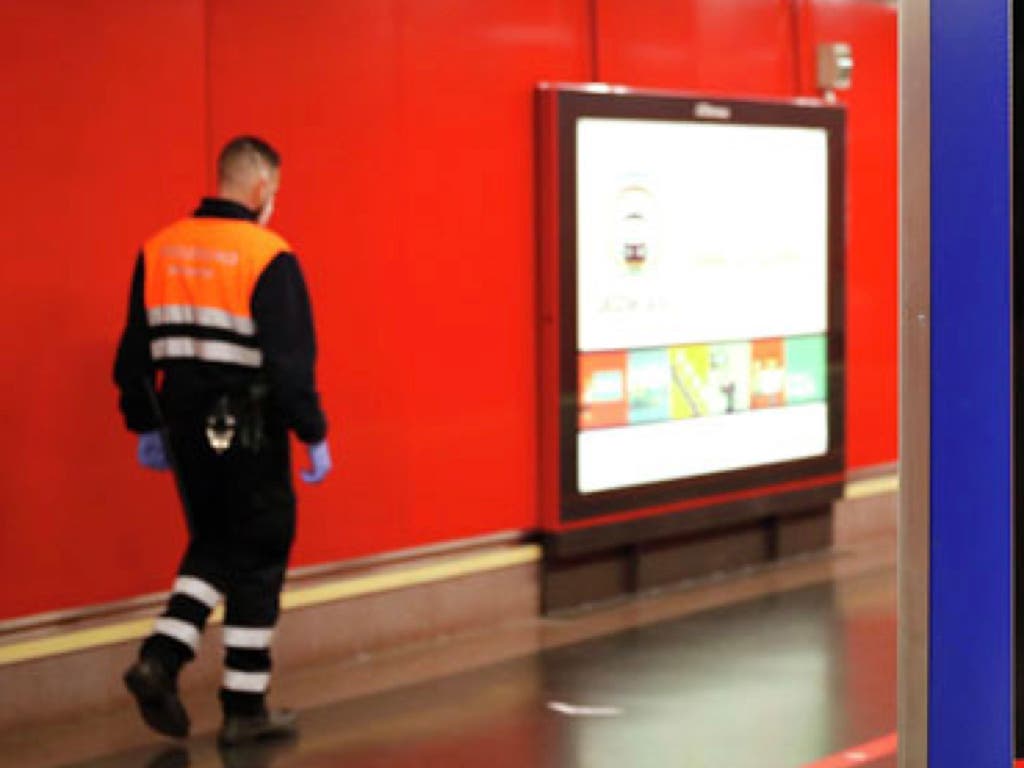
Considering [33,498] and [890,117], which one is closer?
[33,498]

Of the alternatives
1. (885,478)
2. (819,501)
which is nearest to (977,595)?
(819,501)

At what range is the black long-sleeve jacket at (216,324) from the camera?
230 inches

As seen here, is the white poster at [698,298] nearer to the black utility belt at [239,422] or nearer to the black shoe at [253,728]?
the black shoe at [253,728]

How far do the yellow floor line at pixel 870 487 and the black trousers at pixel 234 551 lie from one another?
427 cm

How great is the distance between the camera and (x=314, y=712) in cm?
640

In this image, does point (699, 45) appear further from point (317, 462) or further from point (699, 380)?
point (317, 462)

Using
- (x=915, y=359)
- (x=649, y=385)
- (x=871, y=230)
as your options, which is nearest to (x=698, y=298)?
(x=649, y=385)

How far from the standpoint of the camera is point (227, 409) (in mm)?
5891

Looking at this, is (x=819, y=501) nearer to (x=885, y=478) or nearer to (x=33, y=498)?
(x=885, y=478)

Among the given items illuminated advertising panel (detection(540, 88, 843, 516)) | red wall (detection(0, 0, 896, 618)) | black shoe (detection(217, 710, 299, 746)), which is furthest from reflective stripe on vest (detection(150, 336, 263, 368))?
illuminated advertising panel (detection(540, 88, 843, 516))

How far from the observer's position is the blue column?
11.0 ft

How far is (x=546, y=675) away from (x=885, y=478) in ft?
11.6

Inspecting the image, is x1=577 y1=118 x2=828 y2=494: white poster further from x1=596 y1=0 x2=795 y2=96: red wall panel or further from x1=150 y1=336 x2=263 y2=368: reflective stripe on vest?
x1=150 y1=336 x2=263 y2=368: reflective stripe on vest

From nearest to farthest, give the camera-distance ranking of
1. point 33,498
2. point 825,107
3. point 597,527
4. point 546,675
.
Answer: point 33,498 < point 546,675 < point 597,527 < point 825,107
